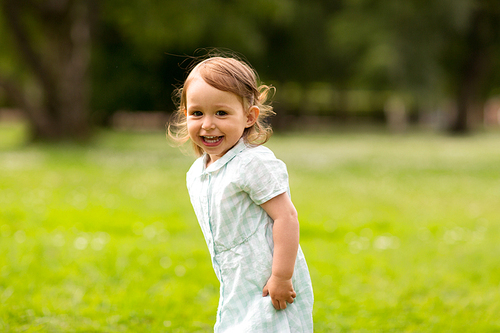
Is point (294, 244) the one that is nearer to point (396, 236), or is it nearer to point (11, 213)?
point (396, 236)

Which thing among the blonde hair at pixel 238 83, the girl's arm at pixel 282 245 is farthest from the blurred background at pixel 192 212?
the girl's arm at pixel 282 245

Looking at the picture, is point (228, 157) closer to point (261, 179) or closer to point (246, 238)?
point (261, 179)

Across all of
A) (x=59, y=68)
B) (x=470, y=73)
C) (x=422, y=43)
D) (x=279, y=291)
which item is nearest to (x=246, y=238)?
(x=279, y=291)

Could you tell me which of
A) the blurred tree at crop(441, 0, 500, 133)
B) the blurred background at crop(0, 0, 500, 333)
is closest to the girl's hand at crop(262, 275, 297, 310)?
the blurred background at crop(0, 0, 500, 333)

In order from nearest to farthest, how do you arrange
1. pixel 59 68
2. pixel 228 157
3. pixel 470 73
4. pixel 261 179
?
pixel 261 179 < pixel 228 157 < pixel 59 68 < pixel 470 73

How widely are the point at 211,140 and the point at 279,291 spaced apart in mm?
703

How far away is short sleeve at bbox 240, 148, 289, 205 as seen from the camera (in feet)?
6.84

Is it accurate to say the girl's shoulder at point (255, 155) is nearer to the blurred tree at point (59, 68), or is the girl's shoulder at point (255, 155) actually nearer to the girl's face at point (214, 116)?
the girl's face at point (214, 116)

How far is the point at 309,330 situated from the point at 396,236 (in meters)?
4.25

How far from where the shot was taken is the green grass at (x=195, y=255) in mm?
3729

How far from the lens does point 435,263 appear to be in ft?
16.9

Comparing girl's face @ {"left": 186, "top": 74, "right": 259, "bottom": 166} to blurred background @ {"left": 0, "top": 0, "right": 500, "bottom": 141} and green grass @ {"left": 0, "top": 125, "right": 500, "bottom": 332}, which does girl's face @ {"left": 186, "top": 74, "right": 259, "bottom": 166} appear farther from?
blurred background @ {"left": 0, "top": 0, "right": 500, "bottom": 141}

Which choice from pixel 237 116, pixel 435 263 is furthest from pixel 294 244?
pixel 435 263

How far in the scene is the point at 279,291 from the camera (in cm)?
212
